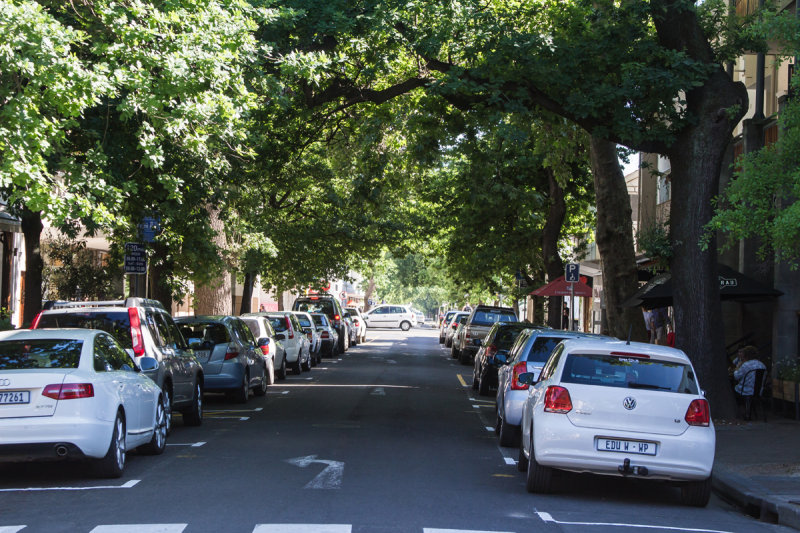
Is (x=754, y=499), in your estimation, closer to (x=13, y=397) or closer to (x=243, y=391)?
(x=13, y=397)

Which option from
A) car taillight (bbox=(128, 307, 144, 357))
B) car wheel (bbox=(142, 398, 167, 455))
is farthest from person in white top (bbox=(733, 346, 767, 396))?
car taillight (bbox=(128, 307, 144, 357))

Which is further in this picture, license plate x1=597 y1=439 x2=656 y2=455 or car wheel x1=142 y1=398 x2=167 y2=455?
car wheel x1=142 y1=398 x2=167 y2=455

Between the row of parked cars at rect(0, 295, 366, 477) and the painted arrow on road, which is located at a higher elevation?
the row of parked cars at rect(0, 295, 366, 477)

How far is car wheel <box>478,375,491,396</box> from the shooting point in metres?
21.5

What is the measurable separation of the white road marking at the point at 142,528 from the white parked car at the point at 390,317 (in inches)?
2600

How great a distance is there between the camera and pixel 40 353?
9.96 metres

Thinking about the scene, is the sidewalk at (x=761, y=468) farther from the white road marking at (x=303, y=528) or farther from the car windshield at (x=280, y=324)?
the car windshield at (x=280, y=324)

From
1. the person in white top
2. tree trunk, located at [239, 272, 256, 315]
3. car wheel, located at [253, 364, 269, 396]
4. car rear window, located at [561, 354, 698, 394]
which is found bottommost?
car wheel, located at [253, 364, 269, 396]

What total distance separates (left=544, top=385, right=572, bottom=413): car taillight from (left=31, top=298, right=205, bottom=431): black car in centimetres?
484

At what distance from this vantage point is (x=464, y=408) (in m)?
18.8

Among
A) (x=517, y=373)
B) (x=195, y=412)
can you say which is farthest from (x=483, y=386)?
(x=195, y=412)

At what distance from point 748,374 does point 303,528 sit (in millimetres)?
11812

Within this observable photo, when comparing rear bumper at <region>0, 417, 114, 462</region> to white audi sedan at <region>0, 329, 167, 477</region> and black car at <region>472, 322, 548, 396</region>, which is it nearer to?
white audi sedan at <region>0, 329, 167, 477</region>

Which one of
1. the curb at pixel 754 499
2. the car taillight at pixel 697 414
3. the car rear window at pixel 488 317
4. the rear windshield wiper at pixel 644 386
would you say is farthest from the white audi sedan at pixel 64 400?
the car rear window at pixel 488 317
